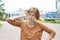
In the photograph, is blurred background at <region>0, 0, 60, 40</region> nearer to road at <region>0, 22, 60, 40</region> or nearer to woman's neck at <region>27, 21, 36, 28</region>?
road at <region>0, 22, 60, 40</region>

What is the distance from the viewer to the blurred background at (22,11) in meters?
1.53

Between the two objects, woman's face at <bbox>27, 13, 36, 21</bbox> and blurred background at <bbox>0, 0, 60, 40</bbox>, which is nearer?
woman's face at <bbox>27, 13, 36, 21</bbox>

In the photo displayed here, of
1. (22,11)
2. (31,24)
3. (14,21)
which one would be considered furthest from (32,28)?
(22,11)

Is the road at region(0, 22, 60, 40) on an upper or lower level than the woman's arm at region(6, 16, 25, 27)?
lower

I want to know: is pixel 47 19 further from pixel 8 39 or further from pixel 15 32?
pixel 8 39

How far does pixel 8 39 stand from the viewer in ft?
5.16

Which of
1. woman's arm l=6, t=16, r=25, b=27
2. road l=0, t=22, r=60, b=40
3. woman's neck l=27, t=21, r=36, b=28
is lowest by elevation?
road l=0, t=22, r=60, b=40

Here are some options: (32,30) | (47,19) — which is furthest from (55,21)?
(32,30)

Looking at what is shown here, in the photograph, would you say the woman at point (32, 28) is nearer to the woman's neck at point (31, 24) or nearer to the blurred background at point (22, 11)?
the woman's neck at point (31, 24)

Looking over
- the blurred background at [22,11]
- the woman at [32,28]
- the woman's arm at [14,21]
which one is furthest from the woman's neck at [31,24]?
the blurred background at [22,11]

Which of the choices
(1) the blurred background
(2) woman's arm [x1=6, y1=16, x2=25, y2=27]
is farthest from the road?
(2) woman's arm [x1=6, y1=16, x2=25, y2=27]

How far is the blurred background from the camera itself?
1.53 m

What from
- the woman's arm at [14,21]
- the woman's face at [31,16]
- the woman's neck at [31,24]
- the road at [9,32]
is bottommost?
the road at [9,32]

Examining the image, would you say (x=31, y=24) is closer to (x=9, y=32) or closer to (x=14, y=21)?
(x=14, y=21)
